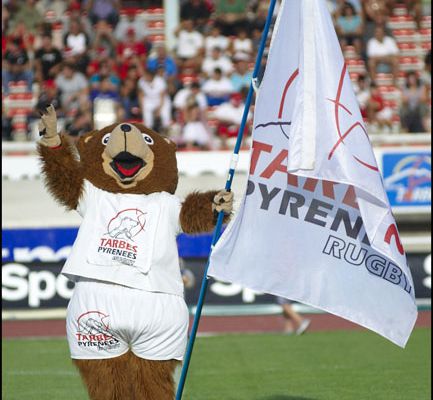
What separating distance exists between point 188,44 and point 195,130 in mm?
3107

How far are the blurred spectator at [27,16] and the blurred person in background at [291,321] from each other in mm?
8878

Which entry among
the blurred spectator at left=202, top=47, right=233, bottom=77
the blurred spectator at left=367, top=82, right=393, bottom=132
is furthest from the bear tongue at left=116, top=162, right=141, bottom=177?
the blurred spectator at left=202, top=47, right=233, bottom=77

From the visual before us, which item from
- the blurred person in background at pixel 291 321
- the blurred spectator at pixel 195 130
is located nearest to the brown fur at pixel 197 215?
the blurred person in background at pixel 291 321

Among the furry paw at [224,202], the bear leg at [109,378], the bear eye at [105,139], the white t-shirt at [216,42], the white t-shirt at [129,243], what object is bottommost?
the white t-shirt at [216,42]

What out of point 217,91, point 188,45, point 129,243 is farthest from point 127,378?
point 188,45

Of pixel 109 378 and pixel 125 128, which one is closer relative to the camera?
pixel 109 378

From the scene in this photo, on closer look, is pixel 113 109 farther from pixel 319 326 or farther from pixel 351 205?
pixel 351 205

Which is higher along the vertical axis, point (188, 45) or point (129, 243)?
point (129, 243)

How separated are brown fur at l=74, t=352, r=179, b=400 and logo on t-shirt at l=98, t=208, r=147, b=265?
61cm

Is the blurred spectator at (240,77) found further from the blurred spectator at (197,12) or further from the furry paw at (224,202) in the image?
the furry paw at (224,202)

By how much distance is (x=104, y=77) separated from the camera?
18266 mm

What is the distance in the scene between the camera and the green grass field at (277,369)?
30.8 ft

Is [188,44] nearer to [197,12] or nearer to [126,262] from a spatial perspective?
[197,12]

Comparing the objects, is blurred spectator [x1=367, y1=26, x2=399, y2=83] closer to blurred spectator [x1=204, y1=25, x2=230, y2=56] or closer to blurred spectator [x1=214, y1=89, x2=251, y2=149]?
blurred spectator [x1=204, y1=25, x2=230, y2=56]
